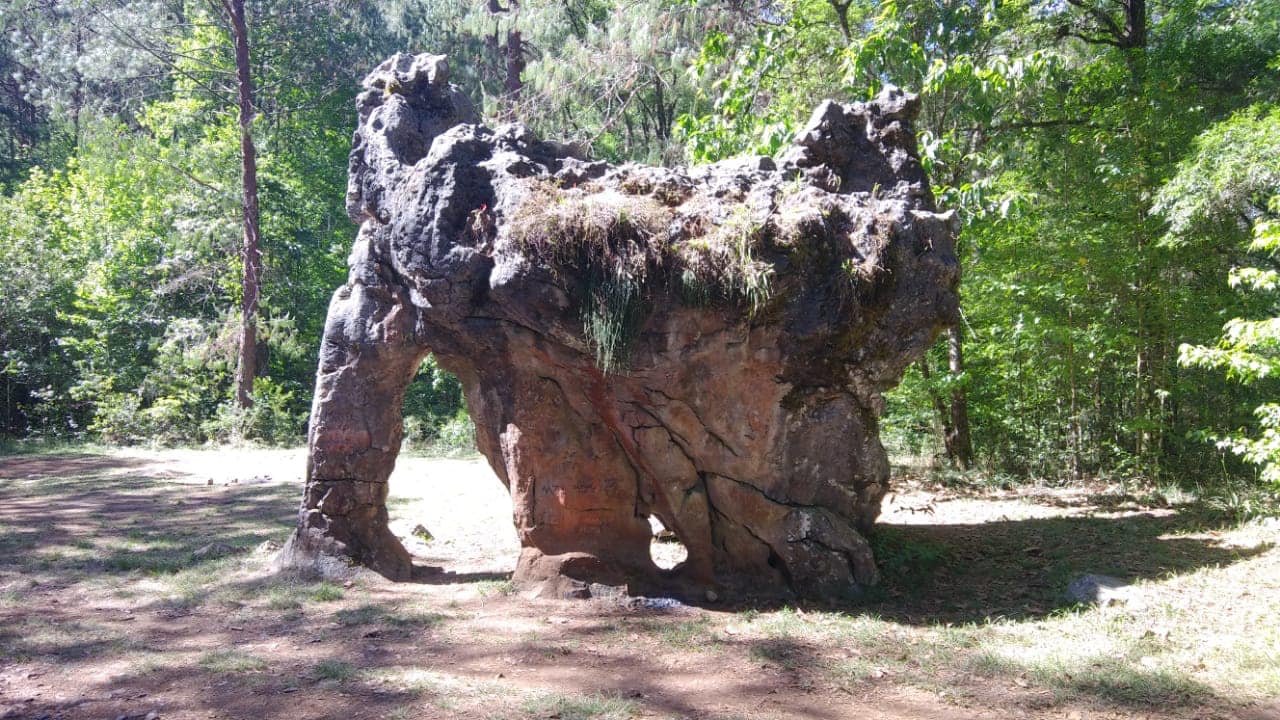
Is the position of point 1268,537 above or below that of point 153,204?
below

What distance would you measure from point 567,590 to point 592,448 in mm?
1054

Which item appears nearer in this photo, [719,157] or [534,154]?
[534,154]

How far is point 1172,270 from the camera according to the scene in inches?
379

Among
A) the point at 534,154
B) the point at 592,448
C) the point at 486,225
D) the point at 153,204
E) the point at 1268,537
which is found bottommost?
the point at 1268,537

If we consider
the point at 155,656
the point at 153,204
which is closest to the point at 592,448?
the point at 155,656

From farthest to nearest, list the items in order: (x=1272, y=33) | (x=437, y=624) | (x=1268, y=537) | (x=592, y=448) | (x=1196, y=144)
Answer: (x=1272, y=33) < (x=1196, y=144) < (x=1268, y=537) < (x=592, y=448) < (x=437, y=624)

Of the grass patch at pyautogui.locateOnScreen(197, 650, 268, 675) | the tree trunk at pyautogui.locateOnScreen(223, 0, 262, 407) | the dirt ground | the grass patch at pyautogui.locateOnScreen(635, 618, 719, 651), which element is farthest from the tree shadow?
the tree trunk at pyautogui.locateOnScreen(223, 0, 262, 407)

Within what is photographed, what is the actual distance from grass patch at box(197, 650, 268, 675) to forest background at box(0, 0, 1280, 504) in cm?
694

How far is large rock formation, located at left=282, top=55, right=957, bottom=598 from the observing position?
5.62m

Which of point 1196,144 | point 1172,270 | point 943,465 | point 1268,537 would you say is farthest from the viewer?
point 943,465

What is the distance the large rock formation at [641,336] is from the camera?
5.62 meters

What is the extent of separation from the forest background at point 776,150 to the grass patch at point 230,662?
6.94 meters

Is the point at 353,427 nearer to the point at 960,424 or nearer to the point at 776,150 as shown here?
the point at 776,150

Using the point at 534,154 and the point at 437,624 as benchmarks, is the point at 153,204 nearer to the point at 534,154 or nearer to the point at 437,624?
the point at 534,154
